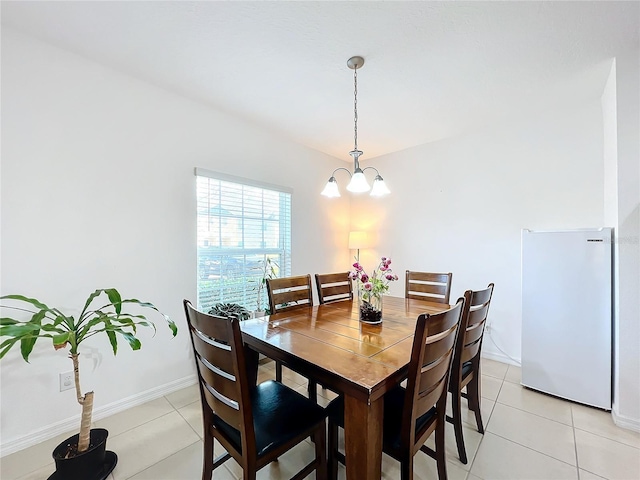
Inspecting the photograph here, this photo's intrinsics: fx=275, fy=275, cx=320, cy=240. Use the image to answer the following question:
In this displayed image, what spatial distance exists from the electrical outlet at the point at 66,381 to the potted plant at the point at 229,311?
3.29 feet

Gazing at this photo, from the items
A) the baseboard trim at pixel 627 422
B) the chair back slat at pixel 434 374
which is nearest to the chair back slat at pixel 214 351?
the chair back slat at pixel 434 374

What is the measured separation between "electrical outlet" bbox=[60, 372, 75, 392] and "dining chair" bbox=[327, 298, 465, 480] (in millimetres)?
1834

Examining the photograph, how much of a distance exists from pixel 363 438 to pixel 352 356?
31 centimetres

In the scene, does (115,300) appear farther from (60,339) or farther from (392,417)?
(392,417)

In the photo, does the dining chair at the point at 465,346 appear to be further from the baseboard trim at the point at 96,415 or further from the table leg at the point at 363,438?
the baseboard trim at the point at 96,415

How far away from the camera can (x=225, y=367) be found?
1.05m

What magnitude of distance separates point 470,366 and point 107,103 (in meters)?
3.18

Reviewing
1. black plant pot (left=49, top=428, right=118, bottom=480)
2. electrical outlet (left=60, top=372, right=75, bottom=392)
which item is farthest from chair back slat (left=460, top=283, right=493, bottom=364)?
electrical outlet (left=60, top=372, right=75, bottom=392)

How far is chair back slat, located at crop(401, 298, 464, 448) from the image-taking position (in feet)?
3.42

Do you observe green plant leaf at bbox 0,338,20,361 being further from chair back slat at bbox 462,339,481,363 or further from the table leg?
chair back slat at bbox 462,339,481,363

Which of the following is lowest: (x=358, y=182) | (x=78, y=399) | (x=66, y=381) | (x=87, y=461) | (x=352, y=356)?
(x=87, y=461)

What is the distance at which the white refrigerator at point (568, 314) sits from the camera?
6.79ft

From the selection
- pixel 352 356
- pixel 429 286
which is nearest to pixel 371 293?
pixel 352 356

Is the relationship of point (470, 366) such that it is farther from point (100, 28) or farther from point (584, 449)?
point (100, 28)
